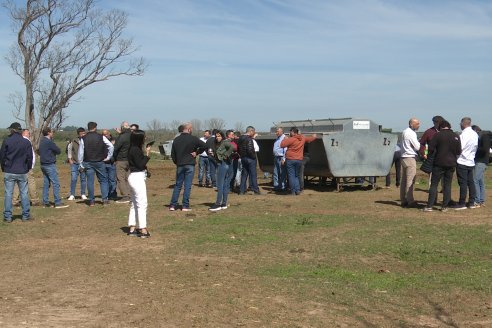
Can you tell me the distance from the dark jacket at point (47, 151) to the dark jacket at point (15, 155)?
6.27 ft

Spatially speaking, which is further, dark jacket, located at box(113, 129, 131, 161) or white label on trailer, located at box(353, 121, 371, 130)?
white label on trailer, located at box(353, 121, 371, 130)

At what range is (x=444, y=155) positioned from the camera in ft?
42.4

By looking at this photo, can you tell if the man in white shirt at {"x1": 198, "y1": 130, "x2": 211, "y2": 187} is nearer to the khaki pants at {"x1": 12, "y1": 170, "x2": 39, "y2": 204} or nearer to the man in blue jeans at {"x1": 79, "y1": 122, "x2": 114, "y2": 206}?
the man in blue jeans at {"x1": 79, "y1": 122, "x2": 114, "y2": 206}

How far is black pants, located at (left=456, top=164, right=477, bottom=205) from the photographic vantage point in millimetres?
13305

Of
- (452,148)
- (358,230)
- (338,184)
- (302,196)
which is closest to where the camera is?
Result: (358,230)

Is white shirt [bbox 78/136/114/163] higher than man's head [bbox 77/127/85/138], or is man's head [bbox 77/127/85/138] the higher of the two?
man's head [bbox 77/127/85/138]

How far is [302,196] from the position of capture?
666 inches

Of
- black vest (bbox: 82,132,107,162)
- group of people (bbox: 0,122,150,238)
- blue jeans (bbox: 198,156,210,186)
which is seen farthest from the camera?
blue jeans (bbox: 198,156,210,186)

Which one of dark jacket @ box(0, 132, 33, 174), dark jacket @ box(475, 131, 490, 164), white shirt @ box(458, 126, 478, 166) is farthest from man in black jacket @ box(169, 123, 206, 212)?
dark jacket @ box(475, 131, 490, 164)

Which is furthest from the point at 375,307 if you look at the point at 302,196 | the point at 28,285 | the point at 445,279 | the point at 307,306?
the point at 302,196

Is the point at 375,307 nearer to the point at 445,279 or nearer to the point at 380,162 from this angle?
the point at 445,279

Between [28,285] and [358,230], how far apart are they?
5.75 m

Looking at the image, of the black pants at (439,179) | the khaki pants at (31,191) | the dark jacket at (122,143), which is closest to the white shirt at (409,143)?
the black pants at (439,179)

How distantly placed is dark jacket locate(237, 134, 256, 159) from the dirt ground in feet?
12.0
